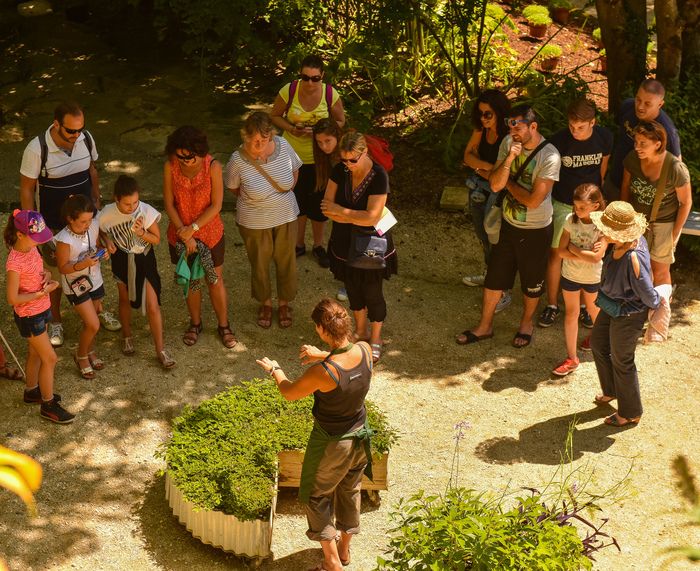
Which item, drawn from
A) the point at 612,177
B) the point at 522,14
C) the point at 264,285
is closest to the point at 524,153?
the point at 612,177

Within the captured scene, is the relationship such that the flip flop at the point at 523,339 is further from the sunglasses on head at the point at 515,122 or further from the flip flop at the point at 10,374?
the flip flop at the point at 10,374

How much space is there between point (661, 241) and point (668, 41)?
278 centimetres

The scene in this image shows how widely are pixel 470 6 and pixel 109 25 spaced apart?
18.7 feet

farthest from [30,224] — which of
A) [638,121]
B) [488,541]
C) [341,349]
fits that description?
[638,121]

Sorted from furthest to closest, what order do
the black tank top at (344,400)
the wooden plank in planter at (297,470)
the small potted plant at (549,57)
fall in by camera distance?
the small potted plant at (549,57), the wooden plank in planter at (297,470), the black tank top at (344,400)

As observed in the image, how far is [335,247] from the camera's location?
6539 mm

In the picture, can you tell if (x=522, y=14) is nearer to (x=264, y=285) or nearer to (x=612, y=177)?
(x=612, y=177)

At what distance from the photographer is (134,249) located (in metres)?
6.19

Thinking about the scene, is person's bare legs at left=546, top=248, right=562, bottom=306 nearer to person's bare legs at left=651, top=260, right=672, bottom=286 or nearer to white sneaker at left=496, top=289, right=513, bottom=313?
white sneaker at left=496, top=289, right=513, bottom=313

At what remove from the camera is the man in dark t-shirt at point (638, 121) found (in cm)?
649

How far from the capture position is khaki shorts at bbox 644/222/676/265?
663 cm

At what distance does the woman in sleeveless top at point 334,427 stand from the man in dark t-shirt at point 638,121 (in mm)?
3213

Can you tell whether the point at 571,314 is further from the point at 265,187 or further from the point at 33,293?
the point at 33,293

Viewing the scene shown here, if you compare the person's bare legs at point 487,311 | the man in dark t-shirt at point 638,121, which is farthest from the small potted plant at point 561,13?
the person's bare legs at point 487,311
